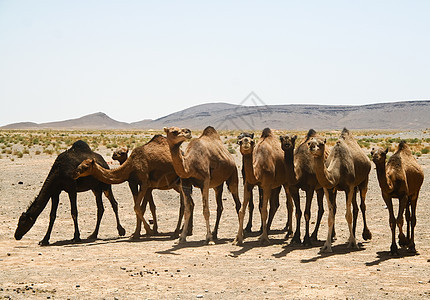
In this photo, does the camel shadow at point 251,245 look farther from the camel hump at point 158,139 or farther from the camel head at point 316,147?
the camel hump at point 158,139

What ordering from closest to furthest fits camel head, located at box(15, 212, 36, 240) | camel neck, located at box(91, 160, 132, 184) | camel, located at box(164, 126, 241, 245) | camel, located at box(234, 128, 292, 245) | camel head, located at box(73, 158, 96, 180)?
1. camel, located at box(164, 126, 241, 245)
2. camel, located at box(234, 128, 292, 245)
3. camel head, located at box(15, 212, 36, 240)
4. camel head, located at box(73, 158, 96, 180)
5. camel neck, located at box(91, 160, 132, 184)

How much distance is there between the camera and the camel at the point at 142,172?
13.2 m

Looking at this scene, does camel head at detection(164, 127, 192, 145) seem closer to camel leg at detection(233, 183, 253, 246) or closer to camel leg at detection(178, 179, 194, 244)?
camel leg at detection(178, 179, 194, 244)

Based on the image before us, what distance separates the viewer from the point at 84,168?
1289 cm

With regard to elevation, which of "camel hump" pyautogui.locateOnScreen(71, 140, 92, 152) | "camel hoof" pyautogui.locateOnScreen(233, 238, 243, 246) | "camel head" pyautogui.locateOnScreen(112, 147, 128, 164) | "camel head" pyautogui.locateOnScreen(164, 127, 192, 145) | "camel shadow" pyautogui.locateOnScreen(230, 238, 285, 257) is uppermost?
"camel head" pyautogui.locateOnScreen(164, 127, 192, 145)

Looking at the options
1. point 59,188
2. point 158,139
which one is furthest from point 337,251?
point 59,188

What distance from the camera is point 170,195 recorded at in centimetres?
2094

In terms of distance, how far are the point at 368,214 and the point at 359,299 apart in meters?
8.70

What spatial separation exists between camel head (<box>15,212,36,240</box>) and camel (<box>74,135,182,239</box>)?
1543mm

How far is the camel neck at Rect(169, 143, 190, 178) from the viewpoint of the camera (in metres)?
12.1

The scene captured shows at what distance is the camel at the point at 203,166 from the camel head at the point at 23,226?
3388 mm

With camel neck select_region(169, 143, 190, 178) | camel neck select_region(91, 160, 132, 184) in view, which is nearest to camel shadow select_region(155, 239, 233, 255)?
camel neck select_region(169, 143, 190, 178)

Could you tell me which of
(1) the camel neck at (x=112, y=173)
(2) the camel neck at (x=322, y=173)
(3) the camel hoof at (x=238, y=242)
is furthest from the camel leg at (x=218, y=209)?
(2) the camel neck at (x=322, y=173)

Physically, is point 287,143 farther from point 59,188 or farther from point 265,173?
point 59,188
